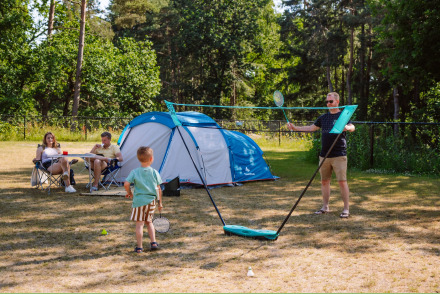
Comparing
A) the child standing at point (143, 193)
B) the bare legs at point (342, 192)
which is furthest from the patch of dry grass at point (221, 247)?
the child standing at point (143, 193)

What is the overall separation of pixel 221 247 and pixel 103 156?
4.59m

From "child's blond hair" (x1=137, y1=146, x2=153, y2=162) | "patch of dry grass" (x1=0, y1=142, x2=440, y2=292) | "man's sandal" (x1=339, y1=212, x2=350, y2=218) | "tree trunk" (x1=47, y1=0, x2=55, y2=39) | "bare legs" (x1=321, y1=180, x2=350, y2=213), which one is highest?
"tree trunk" (x1=47, y1=0, x2=55, y2=39)

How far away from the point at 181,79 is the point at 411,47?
2755 cm

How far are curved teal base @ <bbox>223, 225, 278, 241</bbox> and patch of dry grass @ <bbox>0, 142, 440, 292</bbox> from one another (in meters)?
0.07

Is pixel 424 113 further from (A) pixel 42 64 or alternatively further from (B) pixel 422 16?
(A) pixel 42 64

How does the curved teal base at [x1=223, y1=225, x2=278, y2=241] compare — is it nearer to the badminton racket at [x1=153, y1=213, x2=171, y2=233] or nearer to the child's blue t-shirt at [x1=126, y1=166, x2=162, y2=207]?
the badminton racket at [x1=153, y1=213, x2=171, y2=233]

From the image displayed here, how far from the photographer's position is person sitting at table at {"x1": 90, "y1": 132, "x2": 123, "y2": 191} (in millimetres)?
8711

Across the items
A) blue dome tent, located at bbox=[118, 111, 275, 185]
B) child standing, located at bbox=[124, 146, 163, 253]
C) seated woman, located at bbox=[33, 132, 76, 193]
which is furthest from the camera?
blue dome tent, located at bbox=[118, 111, 275, 185]

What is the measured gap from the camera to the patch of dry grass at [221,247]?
12.9ft

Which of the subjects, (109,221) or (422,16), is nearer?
(109,221)

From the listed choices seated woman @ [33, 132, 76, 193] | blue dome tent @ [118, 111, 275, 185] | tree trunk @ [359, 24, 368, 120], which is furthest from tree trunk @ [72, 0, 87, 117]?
seated woman @ [33, 132, 76, 193]

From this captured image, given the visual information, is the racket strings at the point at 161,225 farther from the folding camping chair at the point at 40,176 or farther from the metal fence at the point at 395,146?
the metal fence at the point at 395,146

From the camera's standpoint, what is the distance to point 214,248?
16.6ft

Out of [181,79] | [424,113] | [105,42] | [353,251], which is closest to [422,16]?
[424,113]
